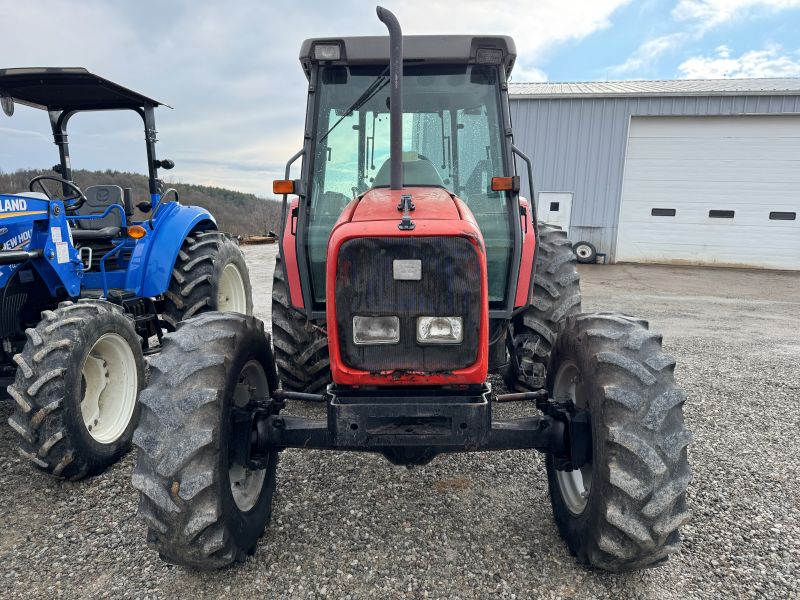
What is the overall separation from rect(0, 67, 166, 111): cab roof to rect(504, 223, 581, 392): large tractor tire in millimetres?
3679

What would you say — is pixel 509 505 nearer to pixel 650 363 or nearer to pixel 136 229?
pixel 650 363

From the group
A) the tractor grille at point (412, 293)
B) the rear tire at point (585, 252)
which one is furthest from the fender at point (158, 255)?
the rear tire at point (585, 252)

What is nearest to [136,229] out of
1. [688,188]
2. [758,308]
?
[758,308]

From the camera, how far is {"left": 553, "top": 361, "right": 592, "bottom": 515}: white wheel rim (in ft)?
7.87

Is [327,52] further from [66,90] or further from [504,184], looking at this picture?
[66,90]

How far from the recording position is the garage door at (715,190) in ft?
42.9

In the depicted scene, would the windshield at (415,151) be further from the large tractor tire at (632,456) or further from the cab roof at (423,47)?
the large tractor tire at (632,456)

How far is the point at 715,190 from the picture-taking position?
13344 millimetres

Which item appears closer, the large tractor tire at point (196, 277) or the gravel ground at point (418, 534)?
the gravel ground at point (418, 534)

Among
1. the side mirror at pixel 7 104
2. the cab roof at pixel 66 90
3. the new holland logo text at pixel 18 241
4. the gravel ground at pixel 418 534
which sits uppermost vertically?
the cab roof at pixel 66 90

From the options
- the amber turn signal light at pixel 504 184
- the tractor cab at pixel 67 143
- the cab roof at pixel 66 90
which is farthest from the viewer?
the tractor cab at pixel 67 143

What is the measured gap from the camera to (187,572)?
230 centimetres

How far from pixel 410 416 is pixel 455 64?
200cm

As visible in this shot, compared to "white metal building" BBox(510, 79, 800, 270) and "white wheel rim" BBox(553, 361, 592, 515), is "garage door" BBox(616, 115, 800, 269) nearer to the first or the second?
"white metal building" BBox(510, 79, 800, 270)
